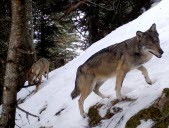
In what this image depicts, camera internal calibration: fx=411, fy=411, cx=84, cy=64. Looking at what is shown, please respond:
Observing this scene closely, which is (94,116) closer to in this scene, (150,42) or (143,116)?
(143,116)

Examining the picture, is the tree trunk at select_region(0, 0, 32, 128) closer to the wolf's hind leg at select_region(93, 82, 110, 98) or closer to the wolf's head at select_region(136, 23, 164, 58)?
the wolf's hind leg at select_region(93, 82, 110, 98)

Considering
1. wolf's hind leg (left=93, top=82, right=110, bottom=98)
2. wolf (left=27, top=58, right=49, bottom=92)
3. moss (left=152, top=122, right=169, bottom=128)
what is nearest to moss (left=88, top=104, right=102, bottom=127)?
wolf's hind leg (left=93, top=82, right=110, bottom=98)

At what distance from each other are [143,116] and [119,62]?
193 centimetres

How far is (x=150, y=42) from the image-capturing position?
8.48 m

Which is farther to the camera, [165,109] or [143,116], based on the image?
[143,116]

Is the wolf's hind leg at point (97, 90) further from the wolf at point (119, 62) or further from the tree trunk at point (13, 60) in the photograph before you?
the tree trunk at point (13, 60)

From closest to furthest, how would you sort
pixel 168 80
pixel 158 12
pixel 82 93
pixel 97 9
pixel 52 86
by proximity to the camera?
pixel 168 80 < pixel 82 93 < pixel 52 86 < pixel 158 12 < pixel 97 9

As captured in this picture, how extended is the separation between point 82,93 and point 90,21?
1543 cm

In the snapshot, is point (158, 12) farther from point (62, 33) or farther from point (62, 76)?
point (62, 33)

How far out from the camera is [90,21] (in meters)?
24.5

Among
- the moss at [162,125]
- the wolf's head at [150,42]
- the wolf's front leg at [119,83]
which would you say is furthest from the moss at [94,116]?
the moss at [162,125]

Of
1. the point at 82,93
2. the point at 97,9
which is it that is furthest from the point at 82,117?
the point at 97,9

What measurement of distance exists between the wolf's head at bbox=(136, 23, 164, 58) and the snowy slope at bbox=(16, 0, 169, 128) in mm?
637

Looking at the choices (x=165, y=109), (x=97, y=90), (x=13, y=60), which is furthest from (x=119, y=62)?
(x=13, y=60)
